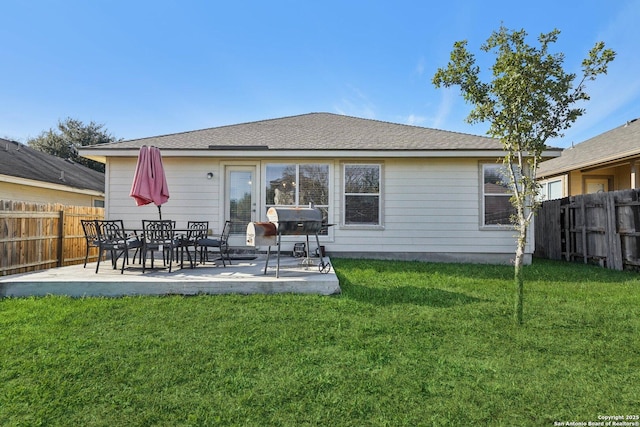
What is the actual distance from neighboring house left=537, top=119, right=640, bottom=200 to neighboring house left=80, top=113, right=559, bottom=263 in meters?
5.97

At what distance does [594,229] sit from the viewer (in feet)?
27.2

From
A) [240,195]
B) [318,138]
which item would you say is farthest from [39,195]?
[318,138]

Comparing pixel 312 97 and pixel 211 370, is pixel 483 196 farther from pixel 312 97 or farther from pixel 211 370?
pixel 312 97

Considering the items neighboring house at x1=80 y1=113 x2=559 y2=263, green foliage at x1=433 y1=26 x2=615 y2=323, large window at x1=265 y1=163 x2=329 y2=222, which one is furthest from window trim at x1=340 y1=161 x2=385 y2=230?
green foliage at x1=433 y1=26 x2=615 y2=323

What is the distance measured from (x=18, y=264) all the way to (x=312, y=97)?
1370 cm

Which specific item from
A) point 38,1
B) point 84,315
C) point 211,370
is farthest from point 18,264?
point 38,1

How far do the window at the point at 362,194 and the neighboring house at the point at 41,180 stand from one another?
10.1 metres

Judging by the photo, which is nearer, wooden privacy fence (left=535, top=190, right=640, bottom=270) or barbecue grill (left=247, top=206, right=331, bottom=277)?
barbecue grill (left=247, top=206, right=331, bottom=277)

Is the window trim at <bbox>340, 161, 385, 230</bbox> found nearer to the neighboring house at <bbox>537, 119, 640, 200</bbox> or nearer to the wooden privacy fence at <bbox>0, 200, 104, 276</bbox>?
the wooden privacy fence at <bbox>0, 200, 104, 276</bbox>

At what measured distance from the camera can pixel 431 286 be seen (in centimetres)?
530

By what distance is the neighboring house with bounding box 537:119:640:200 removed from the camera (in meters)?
10.8

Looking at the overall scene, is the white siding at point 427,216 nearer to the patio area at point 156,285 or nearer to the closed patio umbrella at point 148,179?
the patio area at point 156,285

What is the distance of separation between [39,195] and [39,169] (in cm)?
149

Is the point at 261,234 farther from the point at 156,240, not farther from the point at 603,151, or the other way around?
the point at 603,151
